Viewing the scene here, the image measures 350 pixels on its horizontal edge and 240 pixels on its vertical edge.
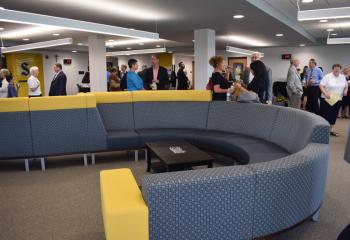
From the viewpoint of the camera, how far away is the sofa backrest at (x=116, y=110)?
5.46m

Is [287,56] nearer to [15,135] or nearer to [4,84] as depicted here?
[4,84]

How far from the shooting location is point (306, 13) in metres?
5.63

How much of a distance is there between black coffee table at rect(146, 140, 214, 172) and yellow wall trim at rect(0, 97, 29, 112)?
1907 millimetres

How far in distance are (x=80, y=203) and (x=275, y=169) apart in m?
2.29

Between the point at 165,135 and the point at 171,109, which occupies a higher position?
the point at 171,109

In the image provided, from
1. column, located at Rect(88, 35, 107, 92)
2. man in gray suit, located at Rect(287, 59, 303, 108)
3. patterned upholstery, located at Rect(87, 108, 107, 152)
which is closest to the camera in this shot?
patterned upholstery, located at Rect(87, 108, 107, 152)

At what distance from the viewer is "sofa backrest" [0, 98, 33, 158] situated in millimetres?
4574

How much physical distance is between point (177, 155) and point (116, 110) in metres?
2.07

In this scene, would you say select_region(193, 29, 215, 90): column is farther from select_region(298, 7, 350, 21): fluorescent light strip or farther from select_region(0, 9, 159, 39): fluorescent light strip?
select_region(298, 7, 350, 21): fluorescent light strip

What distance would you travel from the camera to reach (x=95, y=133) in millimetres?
4992

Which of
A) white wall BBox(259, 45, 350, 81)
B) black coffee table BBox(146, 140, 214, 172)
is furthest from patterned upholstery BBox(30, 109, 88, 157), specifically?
white wall BBox(259, 45, 350, 81)

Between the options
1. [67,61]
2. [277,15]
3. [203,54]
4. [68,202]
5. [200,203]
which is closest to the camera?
[200,203]

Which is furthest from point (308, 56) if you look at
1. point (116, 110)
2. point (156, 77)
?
point (116, 110)

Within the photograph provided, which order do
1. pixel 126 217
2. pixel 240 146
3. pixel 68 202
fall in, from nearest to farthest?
pixel 126 217 → pixel 68 202 → pixel 240 146
